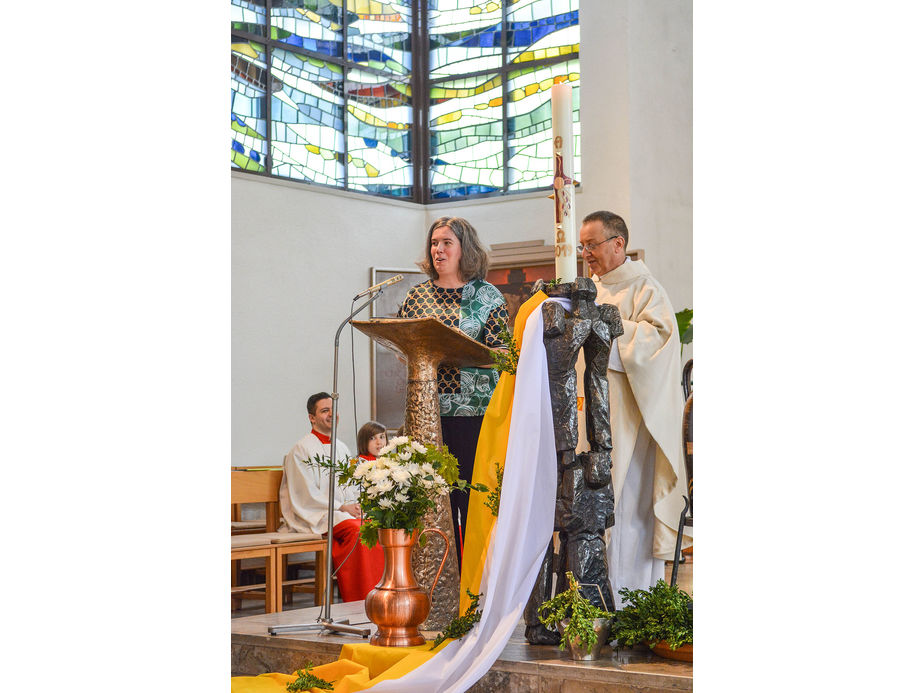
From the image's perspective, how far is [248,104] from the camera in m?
8.88

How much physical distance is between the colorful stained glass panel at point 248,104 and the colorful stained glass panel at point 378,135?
2.74 ft

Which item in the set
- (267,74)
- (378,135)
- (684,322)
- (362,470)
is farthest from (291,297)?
(362,470)

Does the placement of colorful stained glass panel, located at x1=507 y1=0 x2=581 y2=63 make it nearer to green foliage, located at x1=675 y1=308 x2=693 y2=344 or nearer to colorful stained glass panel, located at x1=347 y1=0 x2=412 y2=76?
colorful stained glass panel, located at x1=347 y1=0 x2=412 y2=76

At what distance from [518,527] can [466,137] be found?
692 cm

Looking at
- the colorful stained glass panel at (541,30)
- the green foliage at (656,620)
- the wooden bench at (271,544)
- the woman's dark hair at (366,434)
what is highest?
the colorful stained glass panel at (541,30)

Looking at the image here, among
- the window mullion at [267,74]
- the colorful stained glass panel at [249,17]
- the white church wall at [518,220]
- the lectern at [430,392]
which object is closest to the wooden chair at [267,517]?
the lectern at [430,392]

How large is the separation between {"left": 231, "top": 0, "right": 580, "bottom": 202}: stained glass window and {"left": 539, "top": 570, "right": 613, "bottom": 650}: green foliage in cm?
624

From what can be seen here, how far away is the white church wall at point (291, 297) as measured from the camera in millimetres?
8320

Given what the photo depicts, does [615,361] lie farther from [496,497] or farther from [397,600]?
[397,600]

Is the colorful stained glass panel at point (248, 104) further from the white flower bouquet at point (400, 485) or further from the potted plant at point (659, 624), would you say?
the potted plant at point (659, 624)
